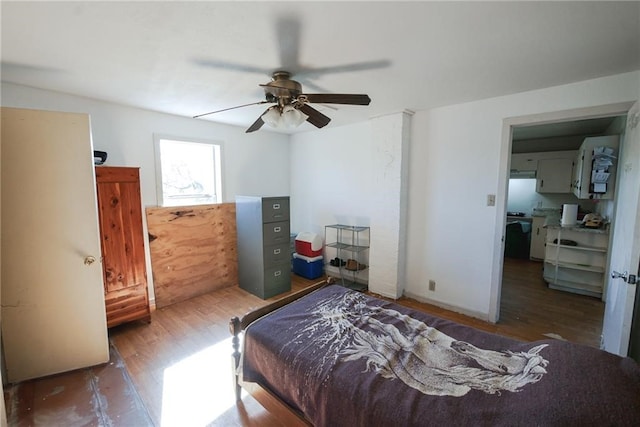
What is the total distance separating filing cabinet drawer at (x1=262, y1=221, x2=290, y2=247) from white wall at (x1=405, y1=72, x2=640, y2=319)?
159 centimetres

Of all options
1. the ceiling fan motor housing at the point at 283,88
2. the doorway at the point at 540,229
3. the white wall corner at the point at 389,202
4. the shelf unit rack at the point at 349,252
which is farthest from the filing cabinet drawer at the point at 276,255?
the doorway at the point at 540,229

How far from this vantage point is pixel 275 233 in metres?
3.36

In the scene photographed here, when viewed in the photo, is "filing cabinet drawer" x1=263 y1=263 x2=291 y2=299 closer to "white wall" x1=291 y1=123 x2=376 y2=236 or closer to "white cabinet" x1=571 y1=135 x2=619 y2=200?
"white wall" x1=291 y1=123 x2=376 y2=236

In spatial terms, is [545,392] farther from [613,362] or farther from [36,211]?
[36,211]

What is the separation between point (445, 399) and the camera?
109 cm

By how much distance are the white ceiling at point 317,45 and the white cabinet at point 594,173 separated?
1.82 meters

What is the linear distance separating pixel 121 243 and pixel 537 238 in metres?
6.39

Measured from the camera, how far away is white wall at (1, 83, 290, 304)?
2406 mm

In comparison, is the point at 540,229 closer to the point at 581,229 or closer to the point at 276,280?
the point at 581,229

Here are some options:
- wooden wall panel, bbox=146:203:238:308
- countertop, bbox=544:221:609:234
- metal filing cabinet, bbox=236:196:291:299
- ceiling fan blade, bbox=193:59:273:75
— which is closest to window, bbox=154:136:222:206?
wooden wall panel, bbox=146:203:238:308

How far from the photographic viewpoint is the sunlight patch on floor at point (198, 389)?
1.62 m

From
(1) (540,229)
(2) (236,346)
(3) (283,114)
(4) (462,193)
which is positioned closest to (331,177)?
(4) (462,193)

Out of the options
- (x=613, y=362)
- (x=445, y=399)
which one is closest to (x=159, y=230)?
(x=445, y=399)

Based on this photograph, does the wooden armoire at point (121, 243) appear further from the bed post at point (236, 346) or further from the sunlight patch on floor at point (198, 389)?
the bed post at point (236, 346)
